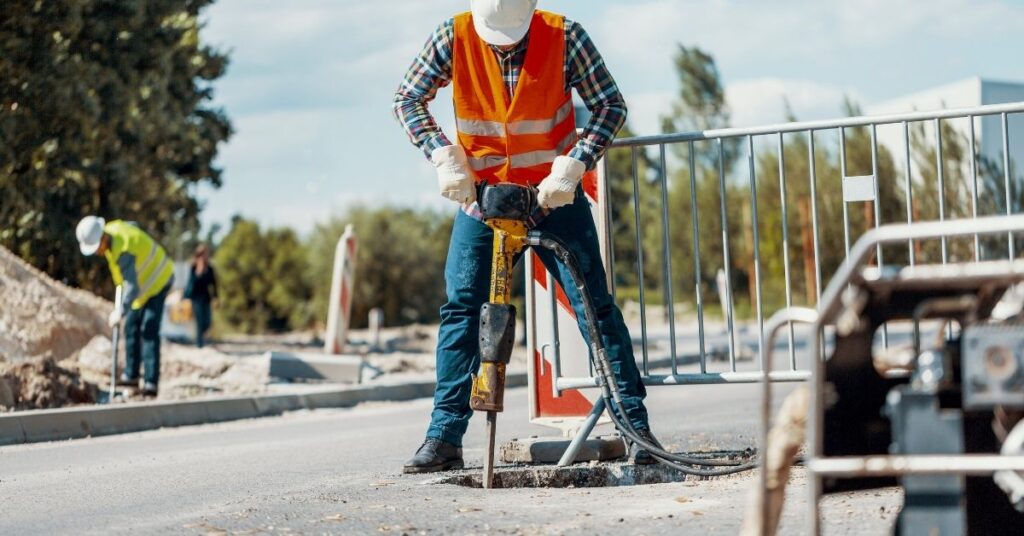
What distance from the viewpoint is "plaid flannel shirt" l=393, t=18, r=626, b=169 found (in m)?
6.41

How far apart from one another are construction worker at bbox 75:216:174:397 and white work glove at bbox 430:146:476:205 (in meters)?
8.40

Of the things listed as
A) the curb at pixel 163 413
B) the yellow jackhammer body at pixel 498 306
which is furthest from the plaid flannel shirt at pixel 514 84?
the curb at pixel 163 413

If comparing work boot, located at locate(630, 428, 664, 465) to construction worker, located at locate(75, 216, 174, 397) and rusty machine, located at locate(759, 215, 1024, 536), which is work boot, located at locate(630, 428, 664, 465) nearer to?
rusty machine, located at locate(759, 215, 1024, 536)

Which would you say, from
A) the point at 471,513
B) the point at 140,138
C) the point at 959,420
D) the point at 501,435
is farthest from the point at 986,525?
the point at 140,138

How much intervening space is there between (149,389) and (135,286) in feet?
3.21

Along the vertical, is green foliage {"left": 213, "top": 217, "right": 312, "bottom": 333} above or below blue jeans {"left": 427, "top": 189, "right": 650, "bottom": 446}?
above

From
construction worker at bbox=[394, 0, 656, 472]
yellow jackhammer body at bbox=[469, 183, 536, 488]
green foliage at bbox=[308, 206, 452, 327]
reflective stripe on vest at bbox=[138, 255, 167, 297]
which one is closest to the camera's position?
yellow jackhammer body at bbox=[469, 183, 536, 488]

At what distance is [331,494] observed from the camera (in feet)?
19.3

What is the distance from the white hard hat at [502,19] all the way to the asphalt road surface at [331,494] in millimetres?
1885

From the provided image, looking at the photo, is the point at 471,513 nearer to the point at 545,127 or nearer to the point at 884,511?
the point at 884,511

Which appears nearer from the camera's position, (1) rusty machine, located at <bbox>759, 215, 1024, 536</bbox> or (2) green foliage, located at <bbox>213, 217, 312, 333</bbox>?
(1) rusty machine, located at <bbox>759, 215, 1024, 536</bbox>

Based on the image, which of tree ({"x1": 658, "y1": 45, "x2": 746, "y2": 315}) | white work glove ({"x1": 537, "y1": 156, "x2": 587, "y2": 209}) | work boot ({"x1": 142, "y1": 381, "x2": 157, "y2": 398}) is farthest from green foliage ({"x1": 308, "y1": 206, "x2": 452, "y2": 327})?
white work glove ({"x1": 537, "y1": 156, "x2": 587, "y2": 209})

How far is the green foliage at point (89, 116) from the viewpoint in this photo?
21766 millimetres

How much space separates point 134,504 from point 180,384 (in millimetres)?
9723
